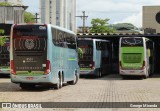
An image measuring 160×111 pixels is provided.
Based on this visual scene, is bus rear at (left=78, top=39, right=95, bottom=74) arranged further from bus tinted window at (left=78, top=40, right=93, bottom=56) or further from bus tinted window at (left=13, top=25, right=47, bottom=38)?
bus tinted window at (left=13, top=25, right=47, bottom=38)

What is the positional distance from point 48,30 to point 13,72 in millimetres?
2652

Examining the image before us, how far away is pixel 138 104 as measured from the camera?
15969 millimetres

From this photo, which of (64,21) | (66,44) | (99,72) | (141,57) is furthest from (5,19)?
(64,21)

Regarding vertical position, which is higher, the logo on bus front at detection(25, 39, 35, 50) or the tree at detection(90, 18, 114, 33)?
the tree at detection(90, 18, 114, 33)

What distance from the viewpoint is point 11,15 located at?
60.2m

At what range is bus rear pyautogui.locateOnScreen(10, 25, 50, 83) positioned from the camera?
22.4m

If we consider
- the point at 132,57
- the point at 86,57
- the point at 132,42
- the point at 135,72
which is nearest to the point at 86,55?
the point at 86,57

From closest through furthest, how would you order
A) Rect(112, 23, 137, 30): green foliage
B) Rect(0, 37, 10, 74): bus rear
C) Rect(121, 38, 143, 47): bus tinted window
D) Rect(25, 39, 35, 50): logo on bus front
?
Rect(25, 39, 35, 50): logo on bus front, Rect(0, 37, 10, 74): bus rear, Rect(121, 38, 143, 47): bus tinted window, Rect(112, 23, 137, 30): green foliage

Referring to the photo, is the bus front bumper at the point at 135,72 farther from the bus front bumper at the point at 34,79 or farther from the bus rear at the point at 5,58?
the bus front bumper at the point at 34,79

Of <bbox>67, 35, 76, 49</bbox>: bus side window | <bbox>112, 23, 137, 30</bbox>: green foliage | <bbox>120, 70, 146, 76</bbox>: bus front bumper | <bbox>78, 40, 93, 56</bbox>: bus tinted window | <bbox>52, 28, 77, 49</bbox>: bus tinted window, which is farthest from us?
<bbox>112, 23, 137, 30</bbox>: green foliage

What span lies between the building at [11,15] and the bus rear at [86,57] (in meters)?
23.2

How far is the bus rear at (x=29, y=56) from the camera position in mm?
22400

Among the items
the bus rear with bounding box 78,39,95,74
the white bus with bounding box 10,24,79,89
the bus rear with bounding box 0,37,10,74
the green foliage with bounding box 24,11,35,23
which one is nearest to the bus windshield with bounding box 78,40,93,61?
the bus rear with bounding box 78,39,95,74

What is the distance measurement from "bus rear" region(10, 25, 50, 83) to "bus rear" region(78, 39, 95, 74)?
15.9m
